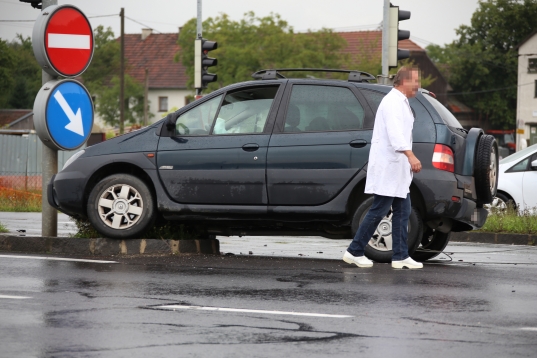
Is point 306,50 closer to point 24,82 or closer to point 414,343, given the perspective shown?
point 24,82

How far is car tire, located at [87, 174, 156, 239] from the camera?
9.66 m

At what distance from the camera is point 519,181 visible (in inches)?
677

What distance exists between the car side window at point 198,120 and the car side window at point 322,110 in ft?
2.54

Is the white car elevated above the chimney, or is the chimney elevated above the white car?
the chimney

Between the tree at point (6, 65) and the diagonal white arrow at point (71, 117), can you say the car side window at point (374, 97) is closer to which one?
the diagonal white arrow at point (71, 117)

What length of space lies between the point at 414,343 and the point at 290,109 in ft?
15.3

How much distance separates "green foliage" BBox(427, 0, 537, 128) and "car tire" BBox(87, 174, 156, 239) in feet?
269

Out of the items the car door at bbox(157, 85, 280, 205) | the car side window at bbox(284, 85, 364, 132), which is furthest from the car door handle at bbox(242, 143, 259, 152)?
the car side window at bbox(284, 85, 364, 132)

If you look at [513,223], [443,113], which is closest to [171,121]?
[443,113]

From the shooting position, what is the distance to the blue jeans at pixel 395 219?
8797 mm

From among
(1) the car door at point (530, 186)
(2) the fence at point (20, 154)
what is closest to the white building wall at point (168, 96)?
(2) the fence at point (20, 154)

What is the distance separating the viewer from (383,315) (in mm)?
6098

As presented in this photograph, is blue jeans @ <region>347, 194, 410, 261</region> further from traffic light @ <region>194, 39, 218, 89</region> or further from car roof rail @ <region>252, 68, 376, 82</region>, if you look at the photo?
traffic light @ <region>194, 39, 218, 89</region>

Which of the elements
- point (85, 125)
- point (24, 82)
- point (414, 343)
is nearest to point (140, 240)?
point (85, 125)
